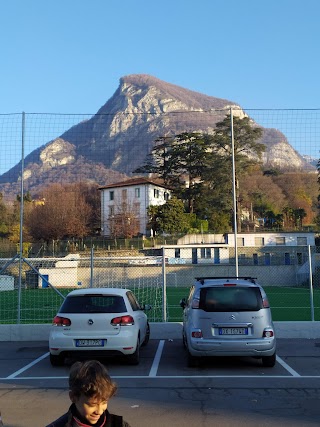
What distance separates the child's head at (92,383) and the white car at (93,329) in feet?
23.7

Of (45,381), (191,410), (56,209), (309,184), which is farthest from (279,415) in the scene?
(309,184)

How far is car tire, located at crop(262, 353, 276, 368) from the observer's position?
959cm

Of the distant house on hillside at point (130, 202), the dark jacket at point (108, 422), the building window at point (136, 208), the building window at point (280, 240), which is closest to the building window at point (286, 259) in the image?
the building window at point (280, 240)

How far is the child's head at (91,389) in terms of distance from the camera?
8.36 feet

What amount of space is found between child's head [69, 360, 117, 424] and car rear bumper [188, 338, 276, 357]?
6896 mm

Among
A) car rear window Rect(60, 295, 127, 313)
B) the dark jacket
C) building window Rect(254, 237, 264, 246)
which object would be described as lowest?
car rear window Rect(60, 295, 127, 313)

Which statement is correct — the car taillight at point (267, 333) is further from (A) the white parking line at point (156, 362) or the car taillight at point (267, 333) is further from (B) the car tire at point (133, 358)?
(B) the car tire at point (133, 358)

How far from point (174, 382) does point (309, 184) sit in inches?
4114

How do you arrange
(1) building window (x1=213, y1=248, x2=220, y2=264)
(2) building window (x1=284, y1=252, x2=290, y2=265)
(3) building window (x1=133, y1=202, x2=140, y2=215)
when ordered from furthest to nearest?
(3) building window (x1=133, y1=202, x2=140, y2=215)
(1) building window (x1=213, y1=248, x2=220, y2=264)
(2) building window (x1=284, y1=252, x2=290, y2=265)

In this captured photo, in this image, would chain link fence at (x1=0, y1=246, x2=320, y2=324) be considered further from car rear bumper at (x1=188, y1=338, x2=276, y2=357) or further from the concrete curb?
car rear bumper at (x1=188, y1=338, x2=276, y2=357)

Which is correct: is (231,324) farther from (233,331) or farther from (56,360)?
(56,360)

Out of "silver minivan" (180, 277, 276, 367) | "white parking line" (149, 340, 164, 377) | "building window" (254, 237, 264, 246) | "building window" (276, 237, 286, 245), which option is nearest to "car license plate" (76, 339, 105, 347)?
"white parking line" (149, 340, 164, 377)

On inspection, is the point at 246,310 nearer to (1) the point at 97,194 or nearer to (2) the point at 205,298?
(2) the point at 205,298

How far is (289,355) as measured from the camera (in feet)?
36.7
